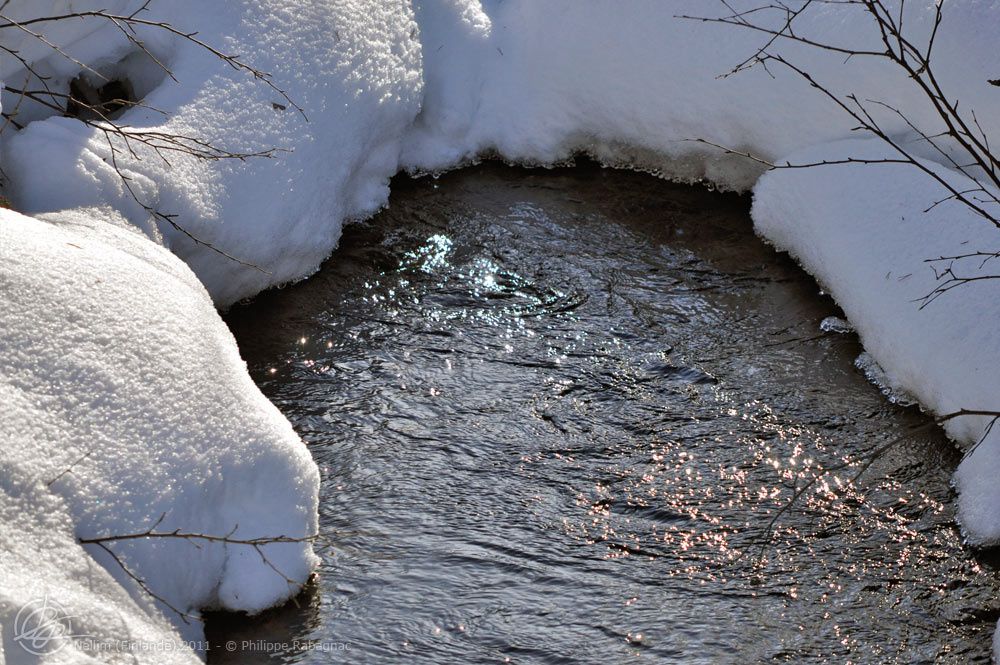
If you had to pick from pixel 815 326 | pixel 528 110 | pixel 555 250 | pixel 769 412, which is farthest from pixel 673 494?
pixel 528 110

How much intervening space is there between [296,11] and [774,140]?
254 cm

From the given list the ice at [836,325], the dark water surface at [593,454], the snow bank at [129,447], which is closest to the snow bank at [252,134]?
the dark water surface at [593,454]

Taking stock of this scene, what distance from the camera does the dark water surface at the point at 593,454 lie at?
341cm

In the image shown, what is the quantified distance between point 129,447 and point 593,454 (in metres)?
1.73

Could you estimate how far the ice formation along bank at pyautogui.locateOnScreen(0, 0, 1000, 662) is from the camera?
10.3 ft

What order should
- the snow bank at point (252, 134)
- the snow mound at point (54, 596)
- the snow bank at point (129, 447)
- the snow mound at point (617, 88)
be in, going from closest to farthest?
the snow mound at point (54, 596) → the snow bank at point (129, 447) → the snow bank at point (252, 134) → the snow mound at point (617, 88)

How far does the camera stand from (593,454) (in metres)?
4.18

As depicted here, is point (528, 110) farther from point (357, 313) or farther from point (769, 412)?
point (769, 412)

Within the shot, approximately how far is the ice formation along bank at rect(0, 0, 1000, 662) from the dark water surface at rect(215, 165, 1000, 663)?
217 mm

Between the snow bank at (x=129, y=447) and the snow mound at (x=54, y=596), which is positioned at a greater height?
the snow bank at (x=129, y=447)

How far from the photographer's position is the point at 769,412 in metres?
4.45

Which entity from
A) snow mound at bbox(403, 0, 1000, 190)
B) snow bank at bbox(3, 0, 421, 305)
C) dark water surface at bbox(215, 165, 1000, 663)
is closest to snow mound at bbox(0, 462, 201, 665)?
dark water surface at bbox(215, 165, 1000, 663)

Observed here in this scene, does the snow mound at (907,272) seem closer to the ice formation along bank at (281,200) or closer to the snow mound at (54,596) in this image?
the ice formation along bank at (281,200)

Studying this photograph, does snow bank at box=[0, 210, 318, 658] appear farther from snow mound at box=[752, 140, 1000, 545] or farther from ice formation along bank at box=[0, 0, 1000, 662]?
snow mound at box=[752, 140, 1000, 545]
